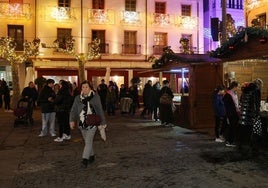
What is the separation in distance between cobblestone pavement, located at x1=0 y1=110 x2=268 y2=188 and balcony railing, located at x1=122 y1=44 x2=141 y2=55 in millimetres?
20139

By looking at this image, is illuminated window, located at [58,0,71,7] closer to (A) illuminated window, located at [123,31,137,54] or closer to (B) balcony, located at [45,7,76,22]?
(B) balcony, located at [45,7,76,22]

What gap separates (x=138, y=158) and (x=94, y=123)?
169 cm

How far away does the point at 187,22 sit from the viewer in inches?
1373

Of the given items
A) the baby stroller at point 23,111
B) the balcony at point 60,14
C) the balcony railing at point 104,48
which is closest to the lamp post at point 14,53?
the balcony at point 60,14

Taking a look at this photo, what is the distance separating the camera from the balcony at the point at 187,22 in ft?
114

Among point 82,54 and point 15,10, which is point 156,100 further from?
point 15,10

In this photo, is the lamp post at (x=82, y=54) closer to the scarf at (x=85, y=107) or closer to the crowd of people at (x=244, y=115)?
the crowd of people at (x=244, y=115)

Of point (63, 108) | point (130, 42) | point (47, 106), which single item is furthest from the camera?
point (130, 42)

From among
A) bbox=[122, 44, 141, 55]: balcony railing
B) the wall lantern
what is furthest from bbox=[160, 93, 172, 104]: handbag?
bbox=[122, 44, 141, 55]: balcony railing

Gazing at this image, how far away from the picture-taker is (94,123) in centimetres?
827

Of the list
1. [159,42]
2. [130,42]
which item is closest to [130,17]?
[130,42]

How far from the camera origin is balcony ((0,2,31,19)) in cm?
3014

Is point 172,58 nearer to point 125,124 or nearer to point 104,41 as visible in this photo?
point 125,124

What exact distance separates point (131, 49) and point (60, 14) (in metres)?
6.11
